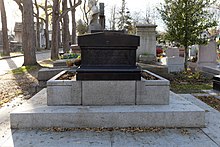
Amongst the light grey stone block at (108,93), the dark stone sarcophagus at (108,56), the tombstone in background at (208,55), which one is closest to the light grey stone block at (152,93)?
the light grey stone block at (108,93)

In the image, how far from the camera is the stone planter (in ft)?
16.9

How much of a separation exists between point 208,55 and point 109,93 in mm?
10640

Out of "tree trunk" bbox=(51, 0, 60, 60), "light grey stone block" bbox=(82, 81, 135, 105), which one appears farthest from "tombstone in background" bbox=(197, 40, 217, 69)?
"tree trunk" bbox=(51, 0, 60, 60)

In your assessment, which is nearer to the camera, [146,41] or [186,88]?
[186,88]

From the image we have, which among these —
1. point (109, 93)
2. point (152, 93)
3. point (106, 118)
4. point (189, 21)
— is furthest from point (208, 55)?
point (106, 118)

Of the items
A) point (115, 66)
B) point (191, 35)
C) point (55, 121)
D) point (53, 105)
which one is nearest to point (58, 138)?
point (55, 121)

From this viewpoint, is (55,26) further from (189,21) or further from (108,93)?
(108,93)

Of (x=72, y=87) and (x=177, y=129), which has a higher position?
(x=72, y=87)

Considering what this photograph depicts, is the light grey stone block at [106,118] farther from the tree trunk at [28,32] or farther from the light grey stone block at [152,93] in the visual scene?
the tree trunk at [28,32]

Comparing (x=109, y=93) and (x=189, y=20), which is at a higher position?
(x=189, y=20)

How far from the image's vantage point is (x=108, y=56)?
18.3 ft

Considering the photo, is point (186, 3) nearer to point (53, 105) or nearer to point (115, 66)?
point (115, 66)

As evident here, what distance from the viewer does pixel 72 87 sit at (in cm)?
513

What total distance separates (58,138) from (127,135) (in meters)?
1.20
